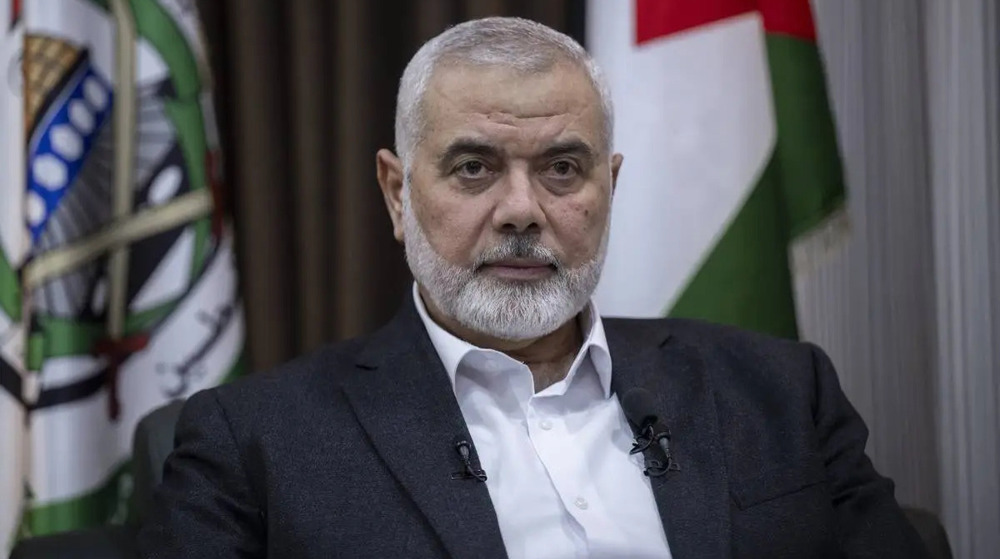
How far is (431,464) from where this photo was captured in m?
1.78

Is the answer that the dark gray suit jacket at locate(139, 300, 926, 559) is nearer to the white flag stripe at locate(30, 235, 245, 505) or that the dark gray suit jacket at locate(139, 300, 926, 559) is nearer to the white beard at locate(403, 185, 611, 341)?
the white beard at locate(403, 185, 611, 341)

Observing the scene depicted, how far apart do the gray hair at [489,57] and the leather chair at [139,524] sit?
664mm

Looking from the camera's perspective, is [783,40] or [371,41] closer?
[783,40]

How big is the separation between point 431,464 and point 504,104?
0.59 m

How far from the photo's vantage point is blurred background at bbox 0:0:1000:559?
8.60 ft

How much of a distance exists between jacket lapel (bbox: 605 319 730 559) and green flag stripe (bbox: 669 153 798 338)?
40 centimetres

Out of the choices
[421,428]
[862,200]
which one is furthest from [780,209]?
[421,428]

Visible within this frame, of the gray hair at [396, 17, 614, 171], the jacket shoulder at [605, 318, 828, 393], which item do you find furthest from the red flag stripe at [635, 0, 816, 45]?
the jacket shoulder at [605, 318, 828, 393]

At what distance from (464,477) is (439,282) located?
0.35 metres

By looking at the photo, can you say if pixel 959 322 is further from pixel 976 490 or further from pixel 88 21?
pixel 88 21

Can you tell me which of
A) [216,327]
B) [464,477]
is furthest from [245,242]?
[464,477]

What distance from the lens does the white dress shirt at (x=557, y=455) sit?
1811 millimetres

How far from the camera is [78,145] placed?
7.82ft

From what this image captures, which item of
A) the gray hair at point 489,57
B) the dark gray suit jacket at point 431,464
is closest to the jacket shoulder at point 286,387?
the dark gray suit jacket at point 431,464
